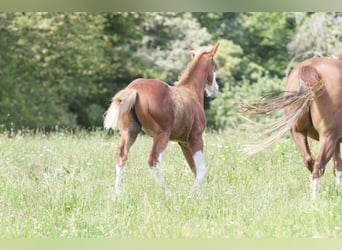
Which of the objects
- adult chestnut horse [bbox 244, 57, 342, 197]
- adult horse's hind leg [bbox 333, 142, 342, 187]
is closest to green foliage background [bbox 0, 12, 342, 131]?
adult horse's hind leg [bbox 333, 142, 342, 187]

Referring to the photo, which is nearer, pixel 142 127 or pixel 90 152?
pixel 142 127

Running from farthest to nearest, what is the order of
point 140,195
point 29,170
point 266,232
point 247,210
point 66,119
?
1. point 66,119
2. point 29,170
3. point 140,195
4. point 247,210
5. point 266,232

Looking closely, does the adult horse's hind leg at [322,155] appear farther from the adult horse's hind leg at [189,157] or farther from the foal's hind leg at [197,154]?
the adult horse's hind leg at [189,157]

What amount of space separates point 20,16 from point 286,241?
17764 millimetres

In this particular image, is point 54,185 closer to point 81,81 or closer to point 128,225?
point 128,225

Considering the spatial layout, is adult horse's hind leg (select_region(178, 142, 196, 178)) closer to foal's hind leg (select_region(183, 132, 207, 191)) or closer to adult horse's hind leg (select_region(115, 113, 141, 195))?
foal's hind leg (select_region(183, 132, 207, 191))

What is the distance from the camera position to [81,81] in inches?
871

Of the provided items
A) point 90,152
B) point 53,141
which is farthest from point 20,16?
point 90,152

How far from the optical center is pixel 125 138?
6188mm

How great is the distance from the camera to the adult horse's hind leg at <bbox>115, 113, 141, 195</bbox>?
19.8 feet

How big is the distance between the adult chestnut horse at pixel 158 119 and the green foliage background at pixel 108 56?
11.6 metres

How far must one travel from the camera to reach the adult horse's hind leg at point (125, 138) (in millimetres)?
6031

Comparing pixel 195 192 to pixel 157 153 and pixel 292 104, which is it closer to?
pixel 157 153

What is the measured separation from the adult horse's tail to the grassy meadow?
0.56 metres
